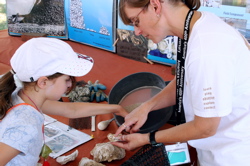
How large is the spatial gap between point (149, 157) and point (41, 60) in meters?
0.60

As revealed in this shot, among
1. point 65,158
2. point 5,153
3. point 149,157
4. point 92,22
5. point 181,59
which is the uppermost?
point 181,59

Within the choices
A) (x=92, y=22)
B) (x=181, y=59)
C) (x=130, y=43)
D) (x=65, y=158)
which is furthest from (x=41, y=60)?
(x=92, y=22)

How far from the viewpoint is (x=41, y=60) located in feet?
3.33

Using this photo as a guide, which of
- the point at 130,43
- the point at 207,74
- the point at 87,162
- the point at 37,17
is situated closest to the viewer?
the point at 207,74

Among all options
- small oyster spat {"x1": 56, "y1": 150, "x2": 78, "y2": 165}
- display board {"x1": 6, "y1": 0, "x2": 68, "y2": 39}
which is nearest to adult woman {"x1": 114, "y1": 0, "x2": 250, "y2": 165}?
small oyster spat {"x1": 56, "y1": 150, "x2": 78, "y2": 165}

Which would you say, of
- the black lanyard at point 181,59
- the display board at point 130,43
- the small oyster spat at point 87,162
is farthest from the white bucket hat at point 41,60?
the display board at point 130,43

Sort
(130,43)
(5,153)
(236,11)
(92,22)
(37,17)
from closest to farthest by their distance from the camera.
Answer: (5,153)
(236,11)
(130,43)
(92,22)
(37,17)

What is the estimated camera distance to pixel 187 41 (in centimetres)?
94

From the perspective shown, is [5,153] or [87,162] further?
[87,162]

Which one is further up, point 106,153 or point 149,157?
point 149,157

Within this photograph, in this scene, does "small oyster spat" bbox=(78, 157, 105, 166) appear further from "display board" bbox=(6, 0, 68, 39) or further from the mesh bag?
"display board" bbox=(6, 0, 68, 39)

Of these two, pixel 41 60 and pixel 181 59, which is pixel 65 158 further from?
pixel 181 59

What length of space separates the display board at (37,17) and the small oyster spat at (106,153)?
237cm

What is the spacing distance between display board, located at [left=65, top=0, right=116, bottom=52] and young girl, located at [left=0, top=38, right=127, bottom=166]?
1.91m
